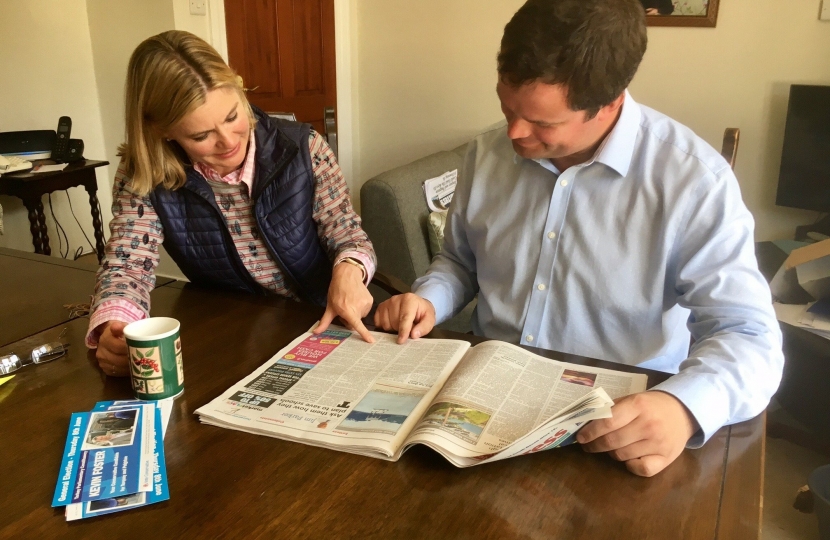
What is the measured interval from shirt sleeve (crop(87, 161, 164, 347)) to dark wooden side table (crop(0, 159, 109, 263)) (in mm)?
1449

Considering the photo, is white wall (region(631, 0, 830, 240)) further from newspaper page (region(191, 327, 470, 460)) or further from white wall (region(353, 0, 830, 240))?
newspaper page (region(191, 327, 470, 460))

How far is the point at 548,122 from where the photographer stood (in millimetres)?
1010

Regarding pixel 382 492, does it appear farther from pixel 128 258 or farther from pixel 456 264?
pixel 128 258

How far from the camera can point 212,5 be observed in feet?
9.64

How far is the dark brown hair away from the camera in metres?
0.93

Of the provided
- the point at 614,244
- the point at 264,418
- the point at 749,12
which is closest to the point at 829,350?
the point at 614,244

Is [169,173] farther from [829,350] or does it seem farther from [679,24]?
[679,24]

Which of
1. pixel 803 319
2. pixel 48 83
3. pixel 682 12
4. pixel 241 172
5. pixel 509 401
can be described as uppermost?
pixel 682 12

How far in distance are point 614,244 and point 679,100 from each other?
2.15m

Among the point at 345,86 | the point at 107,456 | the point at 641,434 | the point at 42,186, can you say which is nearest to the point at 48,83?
the point at 42,186

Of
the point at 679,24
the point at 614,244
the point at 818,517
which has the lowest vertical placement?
the point at 818,517

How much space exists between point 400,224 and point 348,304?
1.11m

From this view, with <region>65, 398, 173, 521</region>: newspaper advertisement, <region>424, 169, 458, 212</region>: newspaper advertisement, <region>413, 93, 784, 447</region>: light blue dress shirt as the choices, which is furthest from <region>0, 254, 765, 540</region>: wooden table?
<region>424, 169, 458, 212</region>: newspaper advertisement

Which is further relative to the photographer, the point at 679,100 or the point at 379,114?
the point at 379,114
